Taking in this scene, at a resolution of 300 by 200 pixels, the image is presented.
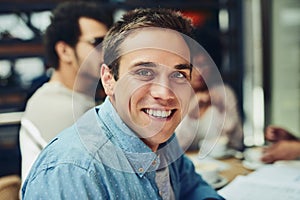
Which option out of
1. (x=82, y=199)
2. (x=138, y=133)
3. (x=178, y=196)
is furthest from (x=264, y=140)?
(x=82, y=199)

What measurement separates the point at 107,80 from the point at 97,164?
14 centimetres

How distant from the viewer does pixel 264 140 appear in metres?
1.10

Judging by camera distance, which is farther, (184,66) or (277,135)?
(277,135)

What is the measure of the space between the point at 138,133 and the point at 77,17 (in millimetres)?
271

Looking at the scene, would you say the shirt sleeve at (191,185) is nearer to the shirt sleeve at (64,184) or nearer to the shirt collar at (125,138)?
the shirt collar at (125,138)

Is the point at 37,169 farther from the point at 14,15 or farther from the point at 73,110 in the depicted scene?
the point at 14,15

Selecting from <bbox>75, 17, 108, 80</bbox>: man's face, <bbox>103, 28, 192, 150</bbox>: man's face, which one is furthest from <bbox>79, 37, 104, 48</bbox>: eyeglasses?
<bbox>103, 28, 192, 150</bbox>: man's face

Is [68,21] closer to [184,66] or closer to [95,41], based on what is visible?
[95,41]

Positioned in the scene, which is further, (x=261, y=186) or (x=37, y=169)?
(x=261, y=186)

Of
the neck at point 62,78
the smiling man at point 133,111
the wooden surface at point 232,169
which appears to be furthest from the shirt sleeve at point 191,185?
the neck at point 62,78

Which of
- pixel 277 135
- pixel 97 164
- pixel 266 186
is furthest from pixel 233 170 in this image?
pixel 97 164

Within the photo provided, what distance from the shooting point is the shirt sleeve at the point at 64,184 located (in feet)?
1.57

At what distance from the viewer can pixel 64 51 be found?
70 centimetres

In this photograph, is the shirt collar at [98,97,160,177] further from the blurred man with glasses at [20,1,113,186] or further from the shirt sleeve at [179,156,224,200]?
the shirt sleeve at [179,156,224,200]
